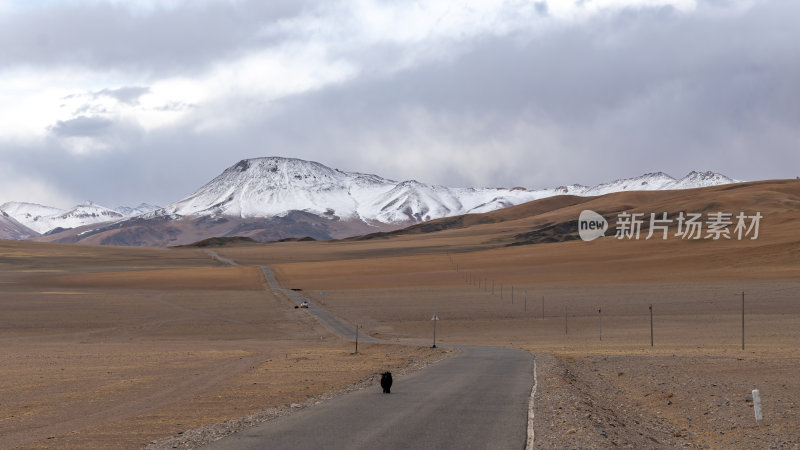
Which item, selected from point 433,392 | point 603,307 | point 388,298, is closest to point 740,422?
point 433,392

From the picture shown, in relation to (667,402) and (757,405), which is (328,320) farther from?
(757,405)

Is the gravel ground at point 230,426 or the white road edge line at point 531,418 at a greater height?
the white road edge line at point 531,418

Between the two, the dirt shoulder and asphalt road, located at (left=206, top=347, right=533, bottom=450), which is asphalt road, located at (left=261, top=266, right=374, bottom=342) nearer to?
the dirt shoulder

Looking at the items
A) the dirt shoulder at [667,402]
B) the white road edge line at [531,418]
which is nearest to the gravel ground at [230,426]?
the white road edge line at [531,418]

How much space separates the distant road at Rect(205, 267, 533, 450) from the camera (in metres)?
15.0

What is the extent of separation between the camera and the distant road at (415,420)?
15.0 metres

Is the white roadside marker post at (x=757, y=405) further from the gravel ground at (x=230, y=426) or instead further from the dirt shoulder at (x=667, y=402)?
the gravel ground at (x=230, y=426)

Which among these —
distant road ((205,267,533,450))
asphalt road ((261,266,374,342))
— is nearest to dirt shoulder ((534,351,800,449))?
distant road ((205,267,533,450))

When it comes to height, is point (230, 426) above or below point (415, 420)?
below

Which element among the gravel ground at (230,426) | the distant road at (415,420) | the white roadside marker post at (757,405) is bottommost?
the gravel ground at (230,426)

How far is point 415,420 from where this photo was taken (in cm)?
1731

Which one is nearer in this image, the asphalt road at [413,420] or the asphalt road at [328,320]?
the asphalt road at [413,420]

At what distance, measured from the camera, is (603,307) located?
6175 centimetres

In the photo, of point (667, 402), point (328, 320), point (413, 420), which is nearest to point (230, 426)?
point (413, 420)
